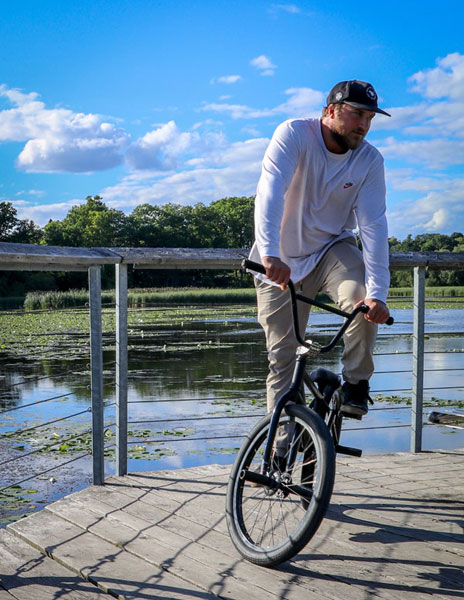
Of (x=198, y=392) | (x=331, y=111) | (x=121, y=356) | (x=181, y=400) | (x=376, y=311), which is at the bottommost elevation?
(x=198, y=392)

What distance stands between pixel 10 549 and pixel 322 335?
15.1 metres

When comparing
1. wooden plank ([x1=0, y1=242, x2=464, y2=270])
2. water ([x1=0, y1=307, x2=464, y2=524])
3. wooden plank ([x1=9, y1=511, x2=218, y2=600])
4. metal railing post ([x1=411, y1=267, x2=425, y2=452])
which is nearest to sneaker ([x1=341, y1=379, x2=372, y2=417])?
water ([x1=0, y1=307, x2=464, y2=524])

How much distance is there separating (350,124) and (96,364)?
1583 millimetres

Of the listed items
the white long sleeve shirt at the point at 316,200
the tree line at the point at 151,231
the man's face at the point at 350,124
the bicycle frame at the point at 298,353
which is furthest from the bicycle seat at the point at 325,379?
the tree line at the point at 151,231

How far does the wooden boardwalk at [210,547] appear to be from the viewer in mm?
2098

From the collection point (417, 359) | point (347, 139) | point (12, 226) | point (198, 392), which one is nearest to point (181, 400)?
point (417, 359)

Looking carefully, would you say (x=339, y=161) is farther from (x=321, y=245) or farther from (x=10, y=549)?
(x=10, y=549)

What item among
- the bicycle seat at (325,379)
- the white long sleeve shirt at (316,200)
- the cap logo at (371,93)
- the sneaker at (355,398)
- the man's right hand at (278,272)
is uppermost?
the cap logo at (371,93)

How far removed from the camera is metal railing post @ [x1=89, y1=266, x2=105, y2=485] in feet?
10.6

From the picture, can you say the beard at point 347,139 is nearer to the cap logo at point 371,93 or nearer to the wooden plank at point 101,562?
the cap logo at point 371,93

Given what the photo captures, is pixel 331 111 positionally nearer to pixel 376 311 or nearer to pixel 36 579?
pixel 376 311

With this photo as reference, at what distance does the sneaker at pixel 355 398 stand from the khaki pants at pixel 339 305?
0.09 feet

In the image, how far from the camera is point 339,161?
2.67 m

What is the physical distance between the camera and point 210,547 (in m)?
2.43
